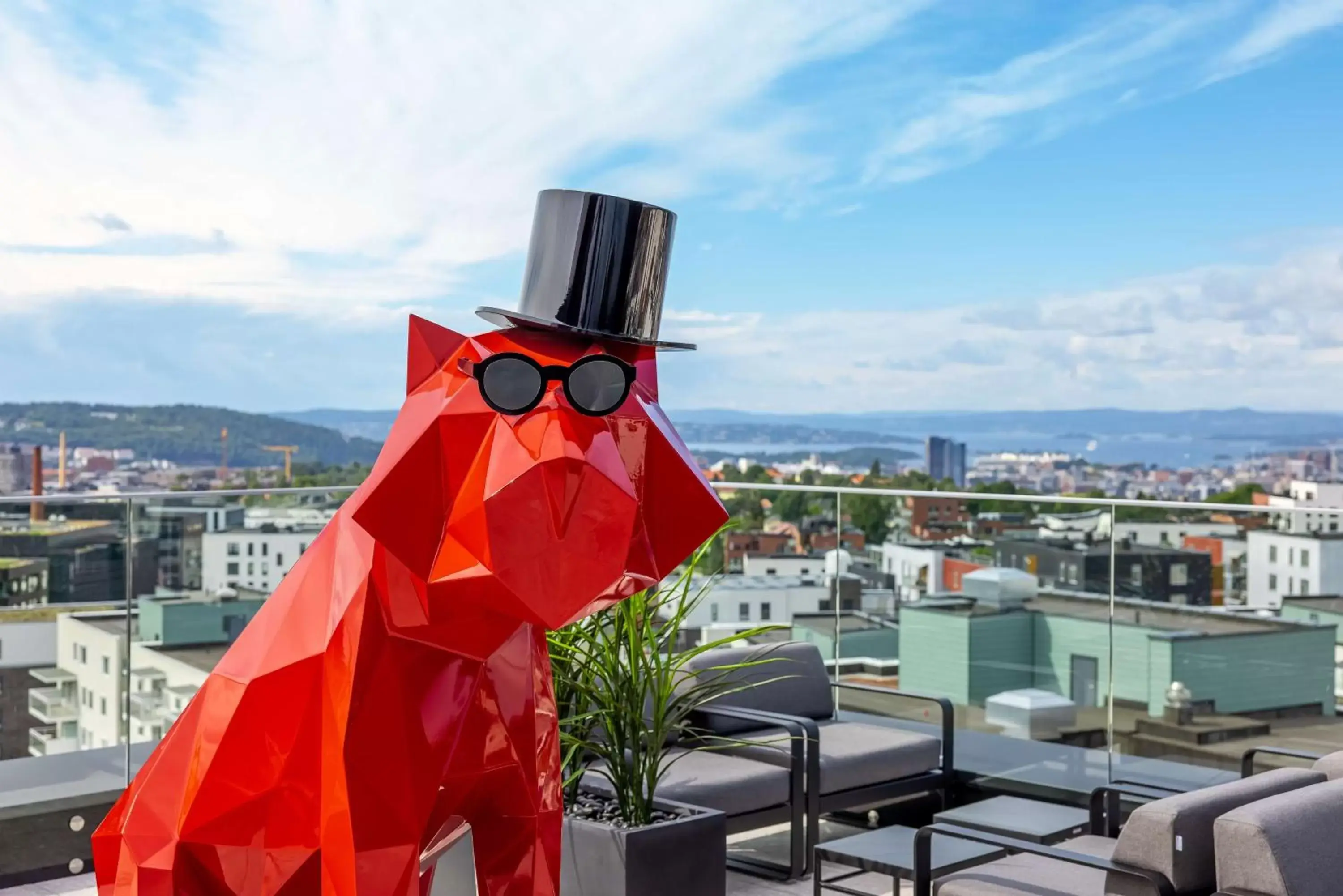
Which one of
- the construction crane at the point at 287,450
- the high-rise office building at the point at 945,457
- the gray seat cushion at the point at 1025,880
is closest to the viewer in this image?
the gray seat cushion at the point at 1025,880

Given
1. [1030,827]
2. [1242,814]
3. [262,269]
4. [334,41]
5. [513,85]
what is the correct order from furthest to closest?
1. [262,269]
2. [513,85]
3. [334,41]
4. [1030,827]
5. [1242,814]

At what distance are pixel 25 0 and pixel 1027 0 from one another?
4192 cm

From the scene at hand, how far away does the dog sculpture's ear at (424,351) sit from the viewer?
151 cm

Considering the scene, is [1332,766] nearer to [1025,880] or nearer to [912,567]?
[1025,880]

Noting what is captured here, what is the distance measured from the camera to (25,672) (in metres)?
4.29

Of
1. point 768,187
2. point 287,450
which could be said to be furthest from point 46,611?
point 768,187

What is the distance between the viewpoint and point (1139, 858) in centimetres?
267

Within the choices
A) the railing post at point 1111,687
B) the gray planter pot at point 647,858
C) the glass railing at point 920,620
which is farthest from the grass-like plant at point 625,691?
the railing post at point 1111,687

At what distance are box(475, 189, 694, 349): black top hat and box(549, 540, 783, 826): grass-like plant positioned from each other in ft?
5.49

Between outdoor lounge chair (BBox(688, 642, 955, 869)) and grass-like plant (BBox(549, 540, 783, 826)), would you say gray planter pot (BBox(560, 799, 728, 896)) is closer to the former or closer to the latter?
grass-like plant (BBox(549, 540, 783, 826))

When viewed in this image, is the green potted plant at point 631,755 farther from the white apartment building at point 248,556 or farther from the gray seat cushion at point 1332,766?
the white apartment building at point 248,556

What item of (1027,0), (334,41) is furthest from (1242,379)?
(334,41)

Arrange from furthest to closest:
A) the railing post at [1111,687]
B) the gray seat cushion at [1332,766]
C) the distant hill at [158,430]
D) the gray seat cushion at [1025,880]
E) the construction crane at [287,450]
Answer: the distant hill at [158,430]
the construction crane at [287,450]
the railing post at [1111,687]
the gray seat cushion at [1332,766]
the gray seat cushion at [1025,880]

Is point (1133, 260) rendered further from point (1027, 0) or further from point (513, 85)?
point (513, 85)
